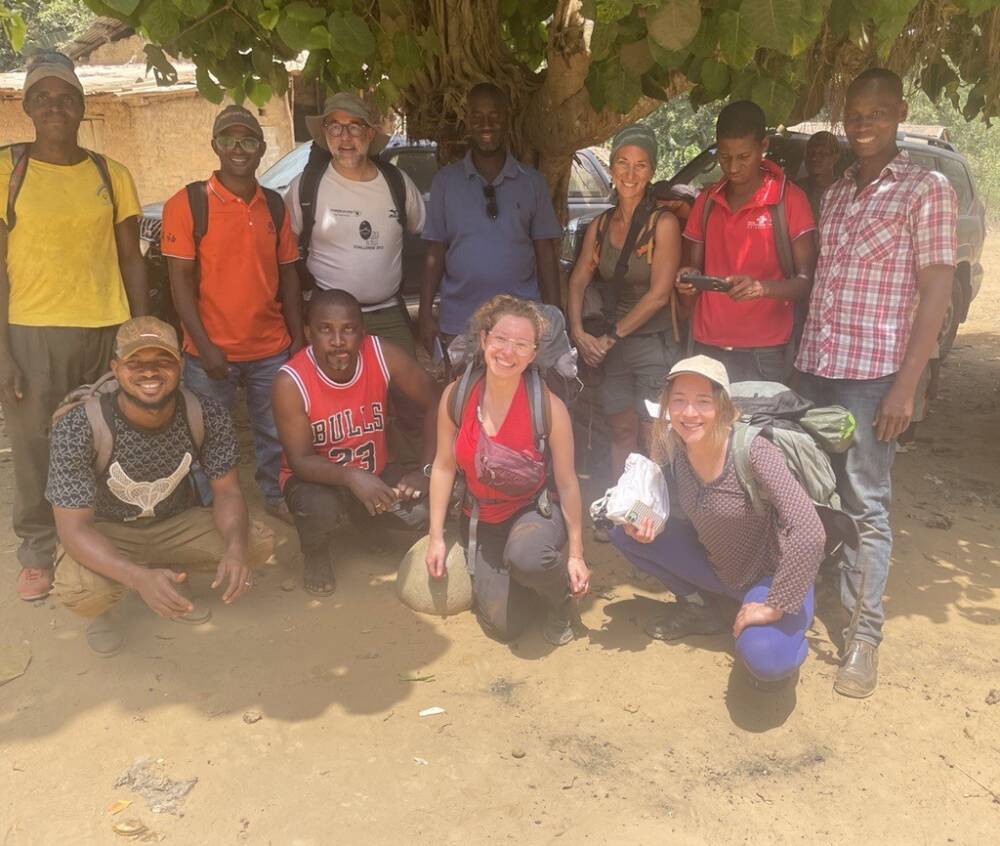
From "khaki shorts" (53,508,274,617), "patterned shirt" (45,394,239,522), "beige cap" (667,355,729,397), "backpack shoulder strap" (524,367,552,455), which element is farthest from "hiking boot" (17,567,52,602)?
"beige cap" (667,355,729,397)

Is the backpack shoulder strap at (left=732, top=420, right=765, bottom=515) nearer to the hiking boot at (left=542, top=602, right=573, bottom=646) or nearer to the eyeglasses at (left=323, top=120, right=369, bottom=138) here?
the hiking boot at (left=542, top=602, right=573, bottom=646)

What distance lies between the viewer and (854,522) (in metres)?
3.04

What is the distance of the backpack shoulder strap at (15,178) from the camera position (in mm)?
3445

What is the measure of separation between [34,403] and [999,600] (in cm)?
415

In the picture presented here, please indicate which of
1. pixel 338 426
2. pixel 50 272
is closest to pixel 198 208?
pixel 50 272

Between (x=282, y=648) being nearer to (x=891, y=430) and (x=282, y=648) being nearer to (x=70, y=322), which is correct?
(x=70, y=322)

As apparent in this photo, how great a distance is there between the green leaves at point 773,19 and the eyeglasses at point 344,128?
1.91m

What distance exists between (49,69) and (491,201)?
1.86 meters

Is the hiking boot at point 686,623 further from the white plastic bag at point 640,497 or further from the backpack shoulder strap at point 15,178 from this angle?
the backpack shoulder strap at point 15,178

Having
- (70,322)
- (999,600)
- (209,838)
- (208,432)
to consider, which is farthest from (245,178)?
(999,600)

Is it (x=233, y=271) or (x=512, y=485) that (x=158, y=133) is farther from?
(x=512, y=485)

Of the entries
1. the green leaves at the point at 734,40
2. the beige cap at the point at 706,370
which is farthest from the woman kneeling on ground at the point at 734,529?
the green leaves at the point at 734,40

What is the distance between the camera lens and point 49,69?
3420 mm

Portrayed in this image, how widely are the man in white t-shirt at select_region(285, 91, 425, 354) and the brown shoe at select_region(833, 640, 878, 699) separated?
2493 millimetres
